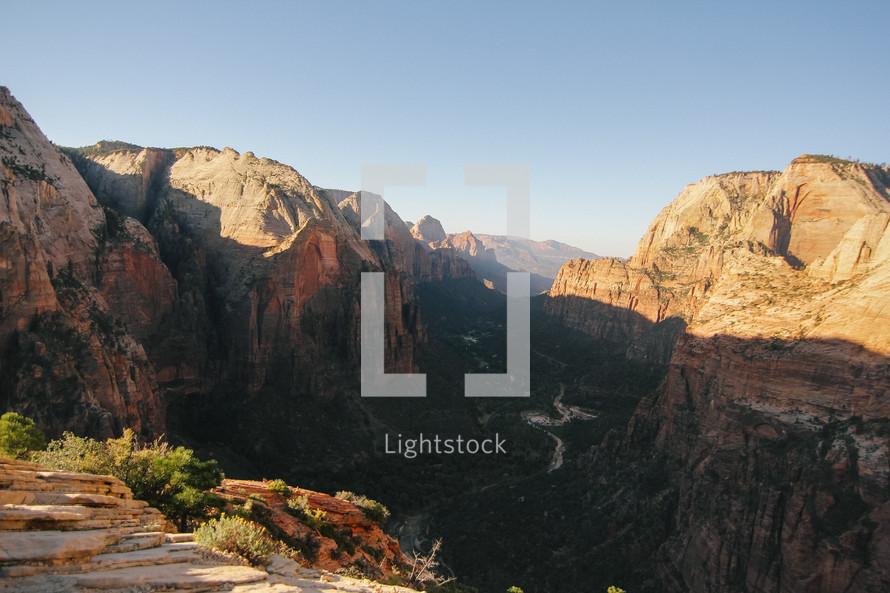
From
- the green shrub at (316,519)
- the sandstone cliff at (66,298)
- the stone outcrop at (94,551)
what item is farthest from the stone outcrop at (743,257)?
the sandstone cliff at (66,298)

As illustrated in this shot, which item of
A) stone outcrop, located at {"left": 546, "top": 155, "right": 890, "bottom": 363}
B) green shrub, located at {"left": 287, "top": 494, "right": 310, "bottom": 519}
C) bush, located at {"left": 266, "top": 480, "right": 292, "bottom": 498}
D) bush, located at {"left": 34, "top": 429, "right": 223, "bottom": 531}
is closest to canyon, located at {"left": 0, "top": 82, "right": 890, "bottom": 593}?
stone outcrop, located at {"left": 546, "top": 155, "right": 890, "bottom": 363}

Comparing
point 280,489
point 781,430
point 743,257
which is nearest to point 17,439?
point 280,489

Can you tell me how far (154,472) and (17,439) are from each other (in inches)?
299

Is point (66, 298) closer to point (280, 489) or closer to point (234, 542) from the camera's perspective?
point (280, 489)

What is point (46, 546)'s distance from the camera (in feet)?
28.5

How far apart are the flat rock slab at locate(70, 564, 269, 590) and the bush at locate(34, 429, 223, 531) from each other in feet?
32.3

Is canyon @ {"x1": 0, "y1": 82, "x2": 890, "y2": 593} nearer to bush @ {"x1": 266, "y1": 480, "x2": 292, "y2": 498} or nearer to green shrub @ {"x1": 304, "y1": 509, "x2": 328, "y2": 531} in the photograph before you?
green shrub @ {"x1": 304, "y1": 509, "x2": 328, "y2": 531}

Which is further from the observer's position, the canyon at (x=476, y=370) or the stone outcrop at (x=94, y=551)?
the canyon at (x=476, y=370)

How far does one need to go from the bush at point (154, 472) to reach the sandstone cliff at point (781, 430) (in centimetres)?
2888

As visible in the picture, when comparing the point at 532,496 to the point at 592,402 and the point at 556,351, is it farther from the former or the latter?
the point at 556,351

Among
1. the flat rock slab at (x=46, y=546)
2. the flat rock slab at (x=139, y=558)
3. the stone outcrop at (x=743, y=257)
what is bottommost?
the flat rock slab at (x=139, y=558)

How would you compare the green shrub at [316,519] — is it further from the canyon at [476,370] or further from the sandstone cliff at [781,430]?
the sandstone cliff at [781,430]

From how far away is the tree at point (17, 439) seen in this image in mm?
20812

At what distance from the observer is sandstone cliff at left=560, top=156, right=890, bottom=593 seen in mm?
24188
